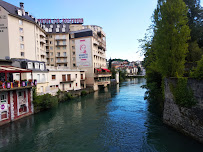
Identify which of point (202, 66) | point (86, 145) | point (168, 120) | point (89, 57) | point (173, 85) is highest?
point (89, 57)

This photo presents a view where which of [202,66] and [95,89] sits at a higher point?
[202,66]

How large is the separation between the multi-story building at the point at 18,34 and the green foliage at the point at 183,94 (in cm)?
3437

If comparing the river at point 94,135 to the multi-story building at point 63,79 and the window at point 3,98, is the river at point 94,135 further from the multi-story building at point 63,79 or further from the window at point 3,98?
the multi-story building at point 63,79

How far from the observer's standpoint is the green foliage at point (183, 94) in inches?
520

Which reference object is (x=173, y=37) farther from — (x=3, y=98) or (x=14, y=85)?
(x=3, y=98)

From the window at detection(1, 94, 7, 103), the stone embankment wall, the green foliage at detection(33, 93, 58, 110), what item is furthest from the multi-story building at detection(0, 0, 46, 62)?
the stone embankment wall

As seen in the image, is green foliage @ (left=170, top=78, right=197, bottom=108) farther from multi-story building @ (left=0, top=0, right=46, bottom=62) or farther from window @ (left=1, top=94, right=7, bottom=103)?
multi-story building @ (left=0, top=0, right=46, bottom=62)

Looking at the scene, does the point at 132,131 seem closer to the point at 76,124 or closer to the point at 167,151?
the point at 167,151

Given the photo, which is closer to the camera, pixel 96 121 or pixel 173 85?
pixel 173 85

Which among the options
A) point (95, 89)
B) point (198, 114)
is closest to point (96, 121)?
point (198, 114)

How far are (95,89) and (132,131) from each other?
3872cm

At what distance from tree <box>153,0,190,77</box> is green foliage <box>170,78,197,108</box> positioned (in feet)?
5.86

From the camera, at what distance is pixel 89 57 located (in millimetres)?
54812

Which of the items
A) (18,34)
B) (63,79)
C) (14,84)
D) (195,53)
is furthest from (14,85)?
(195,53)
